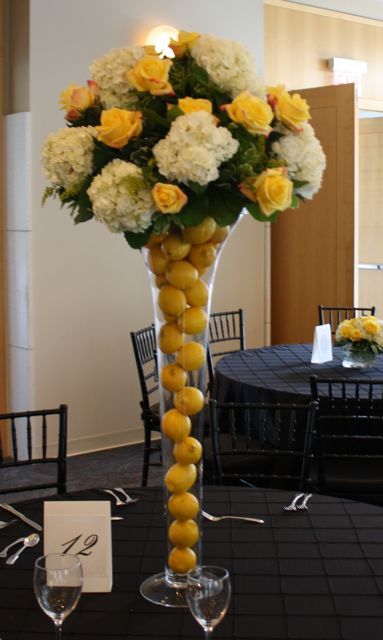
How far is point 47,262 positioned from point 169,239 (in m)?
3.41

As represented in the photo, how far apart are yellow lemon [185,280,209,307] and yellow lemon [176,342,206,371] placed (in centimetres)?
8

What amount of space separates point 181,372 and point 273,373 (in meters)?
2.26

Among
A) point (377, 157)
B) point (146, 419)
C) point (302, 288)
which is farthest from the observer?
point (377, 157)

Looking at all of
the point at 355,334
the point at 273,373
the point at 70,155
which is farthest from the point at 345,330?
the point at 70,155

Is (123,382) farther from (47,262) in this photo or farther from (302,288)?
(302,288)

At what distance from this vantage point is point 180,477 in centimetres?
154

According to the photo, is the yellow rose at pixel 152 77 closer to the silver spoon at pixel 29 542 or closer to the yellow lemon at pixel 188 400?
the yellow lemon at pixel 188 400

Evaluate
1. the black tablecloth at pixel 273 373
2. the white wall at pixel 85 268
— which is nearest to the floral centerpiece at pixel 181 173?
the black tablecloth at pixel 273 373

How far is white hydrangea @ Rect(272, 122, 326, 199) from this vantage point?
146 centimetres

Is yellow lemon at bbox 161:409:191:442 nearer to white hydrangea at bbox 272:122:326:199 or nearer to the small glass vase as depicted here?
white hydrangea at bbox 272:122:326:199

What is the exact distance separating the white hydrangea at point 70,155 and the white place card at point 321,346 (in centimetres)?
256

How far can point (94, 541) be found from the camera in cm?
152

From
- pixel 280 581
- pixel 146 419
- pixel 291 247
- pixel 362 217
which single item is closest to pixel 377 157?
pixel 362 217

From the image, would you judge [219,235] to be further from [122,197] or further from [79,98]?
[79,98]
